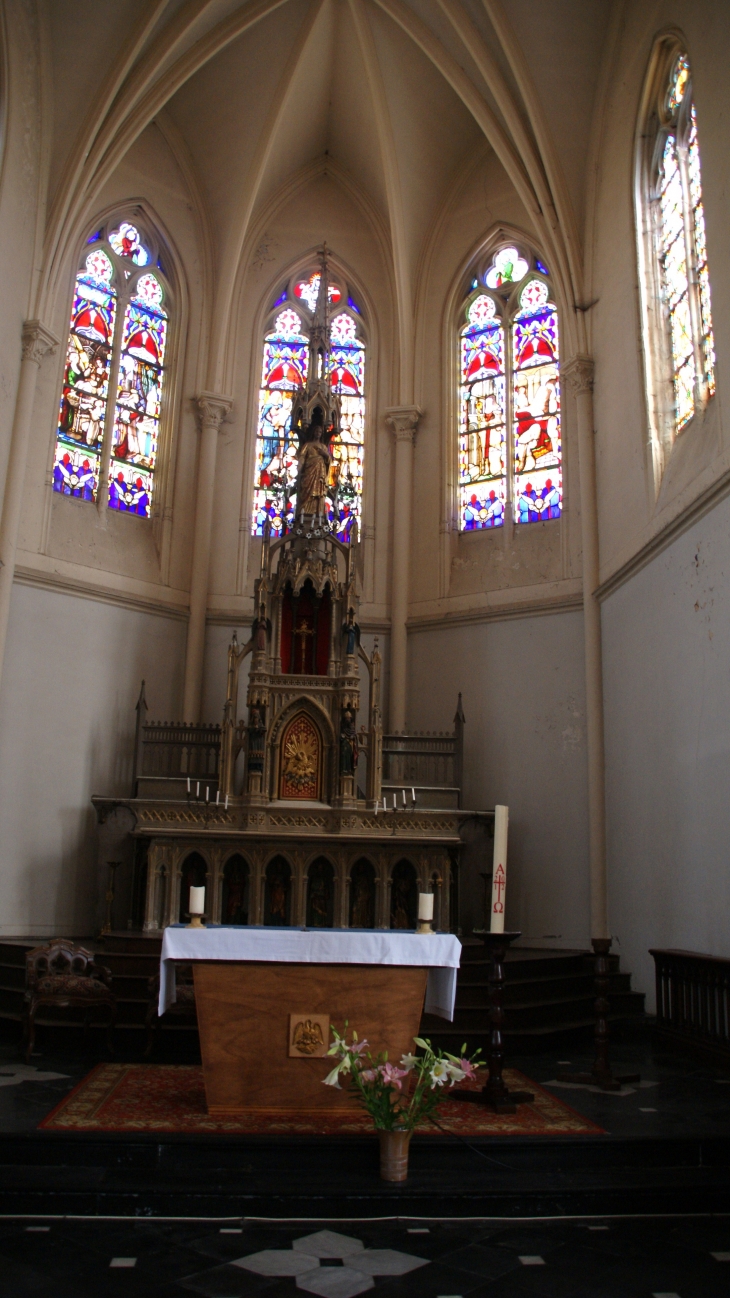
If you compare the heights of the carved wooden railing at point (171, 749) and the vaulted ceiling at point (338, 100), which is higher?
the vaulted ceiling at point (338, 100)

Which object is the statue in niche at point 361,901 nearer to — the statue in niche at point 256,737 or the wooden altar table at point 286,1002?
the statue in niche at point 256,737

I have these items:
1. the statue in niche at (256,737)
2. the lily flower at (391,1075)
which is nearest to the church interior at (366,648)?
the lily flower at (391,1075)

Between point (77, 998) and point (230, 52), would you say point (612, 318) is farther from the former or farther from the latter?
point (77, 998)

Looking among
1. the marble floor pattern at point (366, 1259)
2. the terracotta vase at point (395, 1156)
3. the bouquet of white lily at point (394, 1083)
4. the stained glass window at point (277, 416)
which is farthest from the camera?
the stained glass window at point (277, 416)

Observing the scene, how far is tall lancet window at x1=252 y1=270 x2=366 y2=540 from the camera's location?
1484 centimetres

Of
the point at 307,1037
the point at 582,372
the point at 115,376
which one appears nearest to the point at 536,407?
the point at 582,372

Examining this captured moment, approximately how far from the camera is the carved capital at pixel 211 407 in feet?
47.5

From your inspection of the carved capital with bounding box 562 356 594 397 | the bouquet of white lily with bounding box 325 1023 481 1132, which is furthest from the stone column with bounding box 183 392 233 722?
the bouquet of white lily with bounding box 325 1023 481 1132

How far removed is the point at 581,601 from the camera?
12.8 meters

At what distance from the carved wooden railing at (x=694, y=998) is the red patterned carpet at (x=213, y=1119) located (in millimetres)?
1958

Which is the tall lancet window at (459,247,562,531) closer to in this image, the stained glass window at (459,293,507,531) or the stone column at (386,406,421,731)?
the stained glass window at (459,293,507,531)

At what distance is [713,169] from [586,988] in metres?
8.23

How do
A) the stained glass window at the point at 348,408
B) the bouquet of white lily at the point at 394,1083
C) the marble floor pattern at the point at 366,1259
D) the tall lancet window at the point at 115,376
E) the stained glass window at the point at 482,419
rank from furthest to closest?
the stained glass window at the point at 348,408, the stained glass window at the point at 482,419, the tall lancet window at the point at 115,376, the bouquet of white lily at the point at 394,1083, the marble floor pattern at the point at 366,1259

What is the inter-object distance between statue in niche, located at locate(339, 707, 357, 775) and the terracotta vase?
5.78 meters
